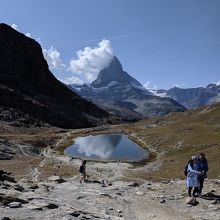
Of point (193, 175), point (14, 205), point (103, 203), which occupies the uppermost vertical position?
point (193, 175)

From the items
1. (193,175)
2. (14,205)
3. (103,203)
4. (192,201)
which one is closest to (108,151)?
(193,175)

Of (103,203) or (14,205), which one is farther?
(103,203)

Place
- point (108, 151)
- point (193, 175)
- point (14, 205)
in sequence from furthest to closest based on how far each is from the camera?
point (108, 151) < point (193, 175) < point (14, 205)

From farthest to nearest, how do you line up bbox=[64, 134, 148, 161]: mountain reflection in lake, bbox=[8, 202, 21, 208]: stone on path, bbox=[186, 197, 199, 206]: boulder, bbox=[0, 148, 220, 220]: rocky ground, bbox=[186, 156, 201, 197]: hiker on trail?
1. bbox=[64, 134, 148, 161]: mountain reflection in lake
2. bbox=[186, 156, 201, 197]: hiker on trail
3. bbox=[186, 197, 199, 206]: boulder
4. bbox=[8, 202, 21, 208]: stone on path
5. bbox=[0, 148, 220, 220]: rocky ground

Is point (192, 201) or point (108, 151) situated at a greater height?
point (108, 151)

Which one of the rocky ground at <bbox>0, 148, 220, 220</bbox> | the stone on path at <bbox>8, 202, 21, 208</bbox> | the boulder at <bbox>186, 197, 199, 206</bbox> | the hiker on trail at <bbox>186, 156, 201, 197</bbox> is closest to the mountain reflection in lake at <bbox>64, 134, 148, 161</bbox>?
the rocky ground at <bbox>0, 148, 220, 220</bbox>

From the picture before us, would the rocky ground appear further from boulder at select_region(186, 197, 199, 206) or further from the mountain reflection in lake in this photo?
the mountain reflection in lake

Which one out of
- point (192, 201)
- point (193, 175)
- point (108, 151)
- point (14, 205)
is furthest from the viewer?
point (108, 151)

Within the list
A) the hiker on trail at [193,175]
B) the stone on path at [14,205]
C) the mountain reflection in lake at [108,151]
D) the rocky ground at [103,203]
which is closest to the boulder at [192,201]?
the rocky ground at [103,203]

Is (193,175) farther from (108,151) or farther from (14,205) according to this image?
(108,151)

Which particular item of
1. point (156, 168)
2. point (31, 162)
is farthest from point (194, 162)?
point (31, 162)

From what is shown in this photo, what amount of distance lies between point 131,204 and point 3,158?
87513mm

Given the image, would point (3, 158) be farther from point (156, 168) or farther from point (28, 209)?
point (28, 209)

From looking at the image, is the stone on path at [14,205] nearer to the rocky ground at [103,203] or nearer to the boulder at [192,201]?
the rocky ground at [103,203]
